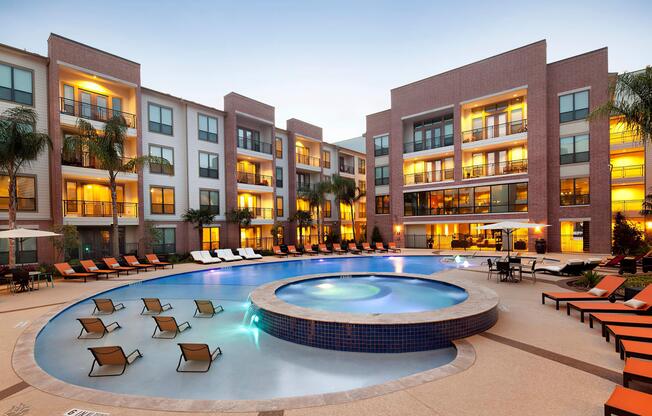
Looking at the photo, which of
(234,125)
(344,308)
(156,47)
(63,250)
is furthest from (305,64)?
(344,308)

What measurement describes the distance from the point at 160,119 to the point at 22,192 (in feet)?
29.9

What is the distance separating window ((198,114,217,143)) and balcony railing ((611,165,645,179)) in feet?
97.1

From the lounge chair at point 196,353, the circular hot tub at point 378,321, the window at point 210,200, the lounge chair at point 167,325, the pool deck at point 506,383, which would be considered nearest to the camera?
the pool deck at point 506,383

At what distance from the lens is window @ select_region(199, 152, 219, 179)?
24328 millimetres

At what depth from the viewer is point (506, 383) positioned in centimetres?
458

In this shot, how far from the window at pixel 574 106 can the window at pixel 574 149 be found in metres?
1.40

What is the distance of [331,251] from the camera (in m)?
25.6

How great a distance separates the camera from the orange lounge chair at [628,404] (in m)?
3.21

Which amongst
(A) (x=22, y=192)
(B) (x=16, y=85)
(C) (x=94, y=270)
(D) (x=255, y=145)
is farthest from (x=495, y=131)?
(A) (x=22, y=192)

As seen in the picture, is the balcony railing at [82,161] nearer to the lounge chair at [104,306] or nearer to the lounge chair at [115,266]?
the lounge chair at [115,266]

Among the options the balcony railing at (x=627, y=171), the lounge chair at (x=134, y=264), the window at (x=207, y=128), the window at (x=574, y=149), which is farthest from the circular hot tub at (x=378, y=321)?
the balcony railing at (x=627, y=171)

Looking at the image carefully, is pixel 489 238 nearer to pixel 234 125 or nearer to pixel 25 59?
pixel 234 125

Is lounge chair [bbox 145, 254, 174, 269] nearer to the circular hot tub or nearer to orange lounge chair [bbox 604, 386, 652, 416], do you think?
the circular hot tub

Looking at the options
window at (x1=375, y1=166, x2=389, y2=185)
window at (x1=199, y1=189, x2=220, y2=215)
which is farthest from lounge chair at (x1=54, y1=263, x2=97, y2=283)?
window at (x1=375, y1=166, x2=389, y2=185)
